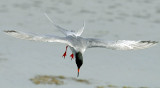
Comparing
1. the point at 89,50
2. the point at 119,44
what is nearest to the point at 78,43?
the point at 119,44

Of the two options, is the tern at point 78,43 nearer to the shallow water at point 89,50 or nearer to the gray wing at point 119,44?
the gray wing at point 119,44

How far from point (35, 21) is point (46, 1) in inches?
197

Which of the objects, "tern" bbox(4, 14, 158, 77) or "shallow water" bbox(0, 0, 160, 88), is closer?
"tern" bbox(4, 14, 158, 77)

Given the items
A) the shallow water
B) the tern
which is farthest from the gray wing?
the shallow water

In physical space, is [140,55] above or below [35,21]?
below

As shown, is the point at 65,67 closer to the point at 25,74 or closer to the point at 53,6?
the point at 25,74

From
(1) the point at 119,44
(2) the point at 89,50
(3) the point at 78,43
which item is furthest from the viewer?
(2) the point at 89,50

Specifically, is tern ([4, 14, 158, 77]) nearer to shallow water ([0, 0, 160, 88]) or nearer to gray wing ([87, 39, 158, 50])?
gray wing ([87, 39, 158, 50])

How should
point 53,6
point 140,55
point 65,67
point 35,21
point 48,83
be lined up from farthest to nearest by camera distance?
point 53,6 < point 35,21 < point 140,55 < point 65,67 < point 48,83

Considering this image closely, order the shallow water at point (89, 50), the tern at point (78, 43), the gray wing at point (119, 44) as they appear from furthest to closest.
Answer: the shallow water at point (89, 50)
the gray wing at point (119, 44)
the tern at point (78, 43)

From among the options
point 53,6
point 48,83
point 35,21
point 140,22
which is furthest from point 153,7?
point 48,83

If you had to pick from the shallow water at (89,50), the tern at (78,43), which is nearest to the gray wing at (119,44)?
the tern at (78,43)

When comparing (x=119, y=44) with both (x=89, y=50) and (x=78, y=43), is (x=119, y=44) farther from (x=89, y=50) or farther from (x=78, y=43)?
(x=89, y=50)

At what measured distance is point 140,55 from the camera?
19.9 metres
